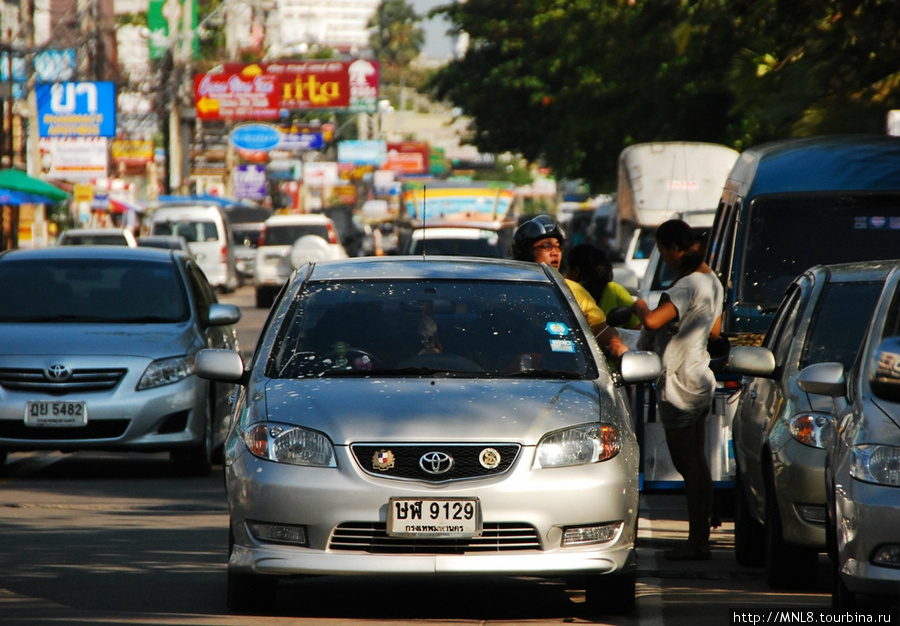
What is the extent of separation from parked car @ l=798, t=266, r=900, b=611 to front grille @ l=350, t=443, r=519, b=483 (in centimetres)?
129

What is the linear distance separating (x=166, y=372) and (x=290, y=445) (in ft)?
18.0

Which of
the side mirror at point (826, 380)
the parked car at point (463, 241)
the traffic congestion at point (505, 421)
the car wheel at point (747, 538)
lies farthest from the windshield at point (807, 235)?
the parked car at point (463, 241)

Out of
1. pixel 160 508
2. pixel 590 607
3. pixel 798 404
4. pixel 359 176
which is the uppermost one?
pixel 798 404

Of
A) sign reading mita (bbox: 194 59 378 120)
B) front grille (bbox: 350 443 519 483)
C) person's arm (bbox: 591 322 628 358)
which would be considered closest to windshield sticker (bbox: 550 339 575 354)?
front grille (bbox: 350 443 519 483)

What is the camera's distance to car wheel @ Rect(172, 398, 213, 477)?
40.8ft

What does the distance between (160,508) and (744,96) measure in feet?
51.7

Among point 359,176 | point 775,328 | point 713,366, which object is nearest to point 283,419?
point 775,328

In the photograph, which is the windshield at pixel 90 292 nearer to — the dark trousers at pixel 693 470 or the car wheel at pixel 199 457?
the car wheel at pixel 199 457

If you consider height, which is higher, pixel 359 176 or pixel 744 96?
pixel 744 96

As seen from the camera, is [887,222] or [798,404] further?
[887,222]

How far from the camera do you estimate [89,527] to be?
991 centimetres

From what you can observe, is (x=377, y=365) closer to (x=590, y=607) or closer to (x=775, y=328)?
(x=590, y=607)

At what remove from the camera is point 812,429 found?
753cm

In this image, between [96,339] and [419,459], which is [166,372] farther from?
[419,459]
